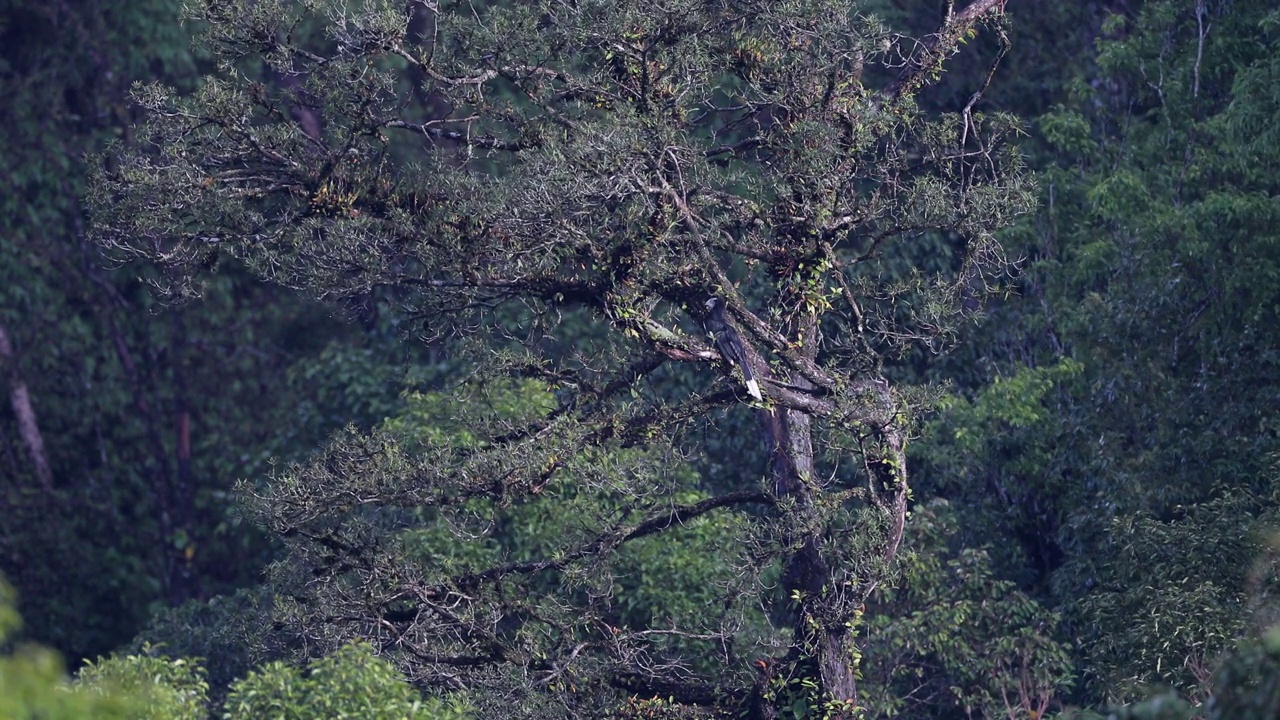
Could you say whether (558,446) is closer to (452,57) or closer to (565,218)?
(565,218)

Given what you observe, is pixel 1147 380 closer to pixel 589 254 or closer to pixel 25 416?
pixel 589 254

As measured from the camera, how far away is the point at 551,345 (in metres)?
16.0

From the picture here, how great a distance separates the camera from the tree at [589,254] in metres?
8.64

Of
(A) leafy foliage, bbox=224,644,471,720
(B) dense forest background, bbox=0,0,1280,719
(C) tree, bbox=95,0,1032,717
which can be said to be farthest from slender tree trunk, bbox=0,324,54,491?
(A) leafy foliage, bbox=224,644,471,720

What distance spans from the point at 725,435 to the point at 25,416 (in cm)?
851

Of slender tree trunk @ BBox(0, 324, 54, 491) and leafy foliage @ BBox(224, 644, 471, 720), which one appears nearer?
leafy foliage @ BBox(224, 644, 471, 720)

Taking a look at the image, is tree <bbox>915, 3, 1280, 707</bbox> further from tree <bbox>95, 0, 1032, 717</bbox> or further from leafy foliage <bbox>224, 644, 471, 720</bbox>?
leafy foliage <bbox>224, 644, 471, 720</bbox>

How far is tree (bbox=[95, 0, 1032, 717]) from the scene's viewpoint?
8.64m

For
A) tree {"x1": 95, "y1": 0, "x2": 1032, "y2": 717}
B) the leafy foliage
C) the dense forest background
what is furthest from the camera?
the dense forest background

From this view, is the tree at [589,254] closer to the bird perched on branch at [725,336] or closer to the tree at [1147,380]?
the bird perched on branch at [725,336]

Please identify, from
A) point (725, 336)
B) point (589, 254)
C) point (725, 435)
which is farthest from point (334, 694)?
point (725, 435)

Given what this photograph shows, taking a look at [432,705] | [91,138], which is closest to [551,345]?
[91,138]

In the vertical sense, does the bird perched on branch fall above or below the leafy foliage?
above

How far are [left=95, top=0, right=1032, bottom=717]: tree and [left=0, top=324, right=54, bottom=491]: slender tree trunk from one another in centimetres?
866
